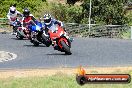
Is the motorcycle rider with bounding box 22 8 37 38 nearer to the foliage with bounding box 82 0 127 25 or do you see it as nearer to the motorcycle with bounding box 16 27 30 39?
the motorcycle with bounding box 16 27 30 39

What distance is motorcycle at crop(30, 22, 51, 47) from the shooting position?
24.4 metres

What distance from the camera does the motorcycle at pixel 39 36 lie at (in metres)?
24.4

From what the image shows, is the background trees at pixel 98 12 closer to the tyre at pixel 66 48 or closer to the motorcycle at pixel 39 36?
the motorcycle at pixel 39 36

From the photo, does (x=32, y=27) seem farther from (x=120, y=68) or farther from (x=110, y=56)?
(x=120, y=68)

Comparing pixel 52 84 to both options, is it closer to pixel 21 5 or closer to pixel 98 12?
pixel 98 12

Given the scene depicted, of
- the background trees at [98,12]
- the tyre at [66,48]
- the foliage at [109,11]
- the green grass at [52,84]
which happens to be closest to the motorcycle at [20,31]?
the tyre at [66,48]

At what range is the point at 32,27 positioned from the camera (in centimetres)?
2572

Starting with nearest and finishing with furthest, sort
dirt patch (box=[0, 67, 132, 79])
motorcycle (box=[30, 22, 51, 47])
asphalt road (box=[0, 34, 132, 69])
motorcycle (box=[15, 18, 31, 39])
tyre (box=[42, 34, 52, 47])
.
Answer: dirt patch (box=[0, 67, 132, 79])
asphalt road (box=[0, 34, 132, 69])
tyre (box=[42, 34, 52, 47])
motorcycle (box=[30, 22, 51, 47])
motorcycle (box=[15, 18, 31, 39])

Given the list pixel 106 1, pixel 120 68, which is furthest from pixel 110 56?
pixel 106 1

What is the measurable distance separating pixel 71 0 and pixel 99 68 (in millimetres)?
37277

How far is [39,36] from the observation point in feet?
82.0

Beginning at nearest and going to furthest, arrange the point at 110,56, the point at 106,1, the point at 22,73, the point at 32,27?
1. the point at 22,73
2. the point at 110,56
3. the point at 32,27
4. the point at 106,1

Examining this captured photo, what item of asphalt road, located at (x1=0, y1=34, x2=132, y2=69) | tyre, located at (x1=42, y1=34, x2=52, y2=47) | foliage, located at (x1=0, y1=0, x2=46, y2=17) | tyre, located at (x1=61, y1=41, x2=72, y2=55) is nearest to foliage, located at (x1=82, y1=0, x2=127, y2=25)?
foliage, located at (x1=0, y1=0, x2=46, y2=17)

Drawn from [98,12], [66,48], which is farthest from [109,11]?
[66,48]
